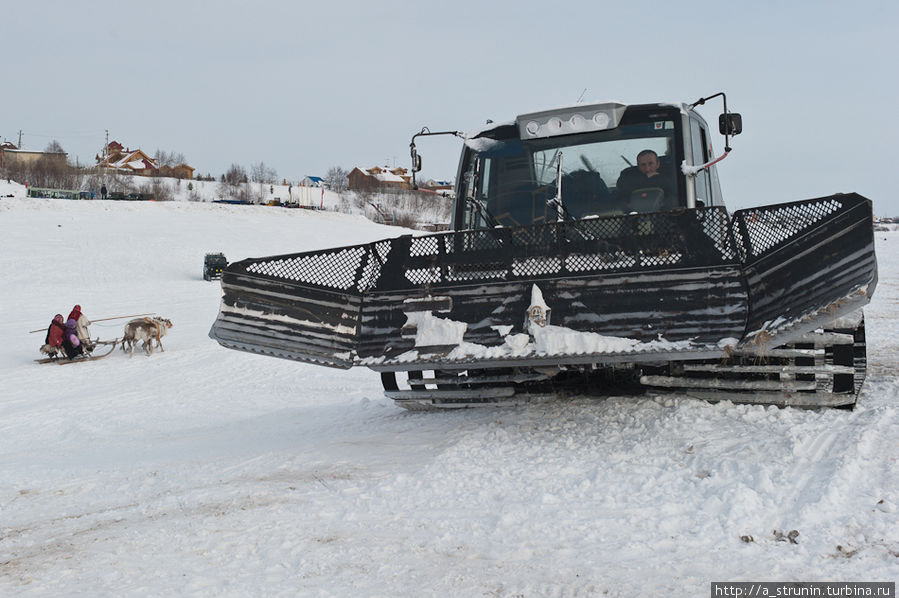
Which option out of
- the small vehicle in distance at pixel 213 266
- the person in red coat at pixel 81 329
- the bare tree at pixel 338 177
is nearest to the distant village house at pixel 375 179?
the bare tree at pixel 338 177

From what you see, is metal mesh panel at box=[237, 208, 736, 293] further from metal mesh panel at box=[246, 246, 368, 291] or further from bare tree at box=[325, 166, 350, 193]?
bare tree at box=[325, 166, 350, 193]

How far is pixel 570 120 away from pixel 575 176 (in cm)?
47

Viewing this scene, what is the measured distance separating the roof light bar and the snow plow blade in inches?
54.1

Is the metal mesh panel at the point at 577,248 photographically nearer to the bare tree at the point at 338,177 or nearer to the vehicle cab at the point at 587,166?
the vehicle cab at the point at 587,166

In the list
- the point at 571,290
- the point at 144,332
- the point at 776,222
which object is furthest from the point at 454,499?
the point at 144,332

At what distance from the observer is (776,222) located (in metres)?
4.33

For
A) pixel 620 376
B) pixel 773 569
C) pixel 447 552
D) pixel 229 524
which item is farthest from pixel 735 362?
pixel 229 524

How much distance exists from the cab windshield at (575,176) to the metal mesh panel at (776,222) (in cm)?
118

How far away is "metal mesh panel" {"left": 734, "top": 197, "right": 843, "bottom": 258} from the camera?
4.17m

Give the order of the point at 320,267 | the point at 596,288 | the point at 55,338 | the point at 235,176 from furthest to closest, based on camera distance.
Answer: the point at 235,176 < the point at 55,338 < the point at 320,267 < the point at 596,288

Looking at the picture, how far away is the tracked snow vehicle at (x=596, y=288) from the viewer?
4.15m

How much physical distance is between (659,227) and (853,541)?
216cm

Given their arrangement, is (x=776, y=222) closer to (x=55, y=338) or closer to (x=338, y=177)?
(x=55, y=338)

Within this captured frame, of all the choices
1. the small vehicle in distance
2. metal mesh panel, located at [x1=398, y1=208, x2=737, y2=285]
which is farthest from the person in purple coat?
the small vehicle in distance
